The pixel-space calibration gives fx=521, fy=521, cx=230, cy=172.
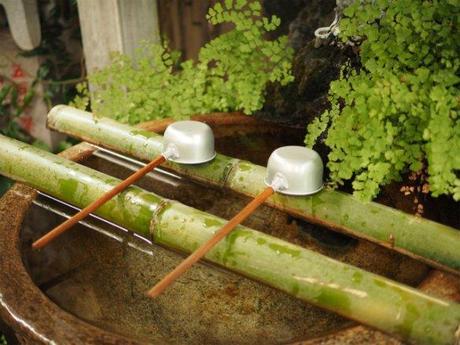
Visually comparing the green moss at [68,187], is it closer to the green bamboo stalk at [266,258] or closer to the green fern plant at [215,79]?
the green bamboo stalk at [266,258]

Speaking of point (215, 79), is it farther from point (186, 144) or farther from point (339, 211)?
point (339, 211)

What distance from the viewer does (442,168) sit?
1.80 meters

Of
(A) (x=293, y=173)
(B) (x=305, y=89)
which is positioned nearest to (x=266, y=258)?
(A) (x=293, y=173)

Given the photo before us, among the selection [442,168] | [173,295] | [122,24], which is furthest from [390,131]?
[122,24]

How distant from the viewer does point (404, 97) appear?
190cm

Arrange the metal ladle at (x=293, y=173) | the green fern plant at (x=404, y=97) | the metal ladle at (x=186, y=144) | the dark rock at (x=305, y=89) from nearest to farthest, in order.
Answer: the green fern plant at (x=404, y=97) → the metal ladle at (x=293, y=173) → the metal ladle at (x=186, y=144) → the dark rock at (x=305, y=89)

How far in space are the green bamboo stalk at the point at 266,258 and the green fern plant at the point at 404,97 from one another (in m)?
0.42

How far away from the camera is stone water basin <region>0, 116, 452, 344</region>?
7.08 ft

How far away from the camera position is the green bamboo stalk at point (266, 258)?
5.24 ft

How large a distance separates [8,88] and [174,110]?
9.87ft

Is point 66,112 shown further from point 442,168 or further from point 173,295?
point 442,168

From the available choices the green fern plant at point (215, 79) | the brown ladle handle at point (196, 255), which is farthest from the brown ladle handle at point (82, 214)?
the green fern plant at point (215, 79)

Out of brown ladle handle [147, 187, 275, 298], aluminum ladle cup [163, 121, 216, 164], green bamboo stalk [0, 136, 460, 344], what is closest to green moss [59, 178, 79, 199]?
green bamboo stalk [0, 136, 460, 344]

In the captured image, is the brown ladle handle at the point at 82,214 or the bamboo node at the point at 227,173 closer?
the brown ladle handle at the point at 82,214
